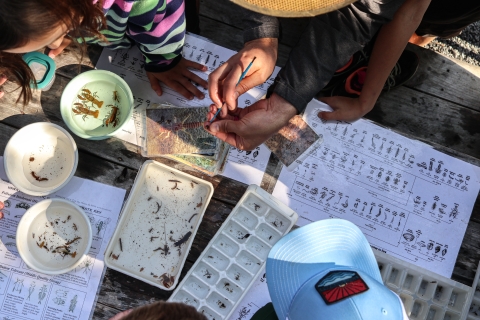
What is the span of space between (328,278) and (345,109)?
318mm

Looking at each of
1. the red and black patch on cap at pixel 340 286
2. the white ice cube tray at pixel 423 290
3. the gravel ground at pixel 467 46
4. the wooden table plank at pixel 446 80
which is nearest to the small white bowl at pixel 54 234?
the red and black patch on cap at pixel 340 286

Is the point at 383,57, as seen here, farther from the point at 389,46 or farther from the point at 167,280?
the point at 167,280

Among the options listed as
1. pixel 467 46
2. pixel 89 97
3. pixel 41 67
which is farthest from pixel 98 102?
pixel 467 46

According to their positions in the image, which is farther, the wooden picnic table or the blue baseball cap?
the wooden picnic table

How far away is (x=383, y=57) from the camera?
2.38 ft

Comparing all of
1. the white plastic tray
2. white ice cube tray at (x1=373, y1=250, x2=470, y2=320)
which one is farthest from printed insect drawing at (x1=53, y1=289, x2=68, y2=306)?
white ice cube tray at (x1=373, y1=250, x2=470, y2=320)

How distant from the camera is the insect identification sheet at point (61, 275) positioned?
2.44 ft

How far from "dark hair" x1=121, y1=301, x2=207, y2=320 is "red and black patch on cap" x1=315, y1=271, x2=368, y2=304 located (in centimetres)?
19

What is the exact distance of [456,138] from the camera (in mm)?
801

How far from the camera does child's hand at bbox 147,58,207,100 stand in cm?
78

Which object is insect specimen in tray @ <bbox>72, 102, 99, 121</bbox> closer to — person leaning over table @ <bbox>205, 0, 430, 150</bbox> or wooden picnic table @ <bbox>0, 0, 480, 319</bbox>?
wooden picnic table @ <bbox>0, 0, 480, 319</bbox>

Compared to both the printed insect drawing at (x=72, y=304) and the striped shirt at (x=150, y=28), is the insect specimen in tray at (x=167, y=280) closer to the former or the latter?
the printed insect drawing at (x=72, y=304)

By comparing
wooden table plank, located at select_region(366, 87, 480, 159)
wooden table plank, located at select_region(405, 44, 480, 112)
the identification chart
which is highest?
wooden table plank, located at select_region(405, 44, 480, 112)

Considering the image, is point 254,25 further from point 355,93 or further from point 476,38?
point 476,38
